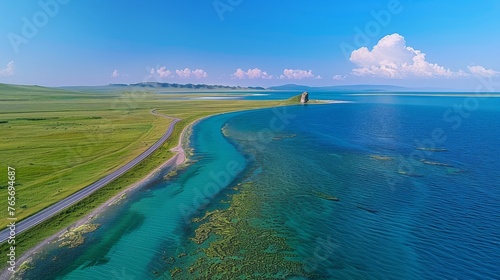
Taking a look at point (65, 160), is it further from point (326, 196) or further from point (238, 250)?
point (326, 196)

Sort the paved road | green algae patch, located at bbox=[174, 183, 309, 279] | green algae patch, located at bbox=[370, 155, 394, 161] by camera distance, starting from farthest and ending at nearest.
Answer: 1. green algae patch, located at bbox=[370, 155, 394, 161]
2. the paved road
3. green algae patch, located at bbox=[174, 183, 309, 279]

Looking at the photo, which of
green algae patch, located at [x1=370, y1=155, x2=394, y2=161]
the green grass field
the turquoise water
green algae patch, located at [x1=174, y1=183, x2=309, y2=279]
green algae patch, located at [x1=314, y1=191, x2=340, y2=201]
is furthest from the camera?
green algae patch, located at [x1=370, y1=155, x2=394, y2=161]

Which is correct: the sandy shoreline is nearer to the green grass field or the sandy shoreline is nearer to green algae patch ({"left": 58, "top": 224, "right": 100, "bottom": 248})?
green algae patch ({"left": 58, "top": 224, "right": 100, "bottom": 248})

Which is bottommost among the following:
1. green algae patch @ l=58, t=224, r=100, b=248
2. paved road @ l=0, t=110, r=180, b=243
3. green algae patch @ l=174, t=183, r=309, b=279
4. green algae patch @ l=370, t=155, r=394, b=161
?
green algae patch @ l=174, t=183, r=309, b=279

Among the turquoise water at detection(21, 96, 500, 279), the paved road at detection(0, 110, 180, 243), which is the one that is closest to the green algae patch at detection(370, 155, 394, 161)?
the turquoise water at detection(21, 96, 500, 279)

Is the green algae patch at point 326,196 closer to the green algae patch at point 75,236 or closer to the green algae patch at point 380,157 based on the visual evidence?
the green algae patch at point 380,157

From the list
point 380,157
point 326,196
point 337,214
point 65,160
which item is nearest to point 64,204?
point 65,160

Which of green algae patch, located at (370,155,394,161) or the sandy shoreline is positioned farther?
green algae patch, located at (370,155,394,161)

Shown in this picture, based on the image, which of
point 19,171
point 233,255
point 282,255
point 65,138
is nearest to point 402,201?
point 282,255
